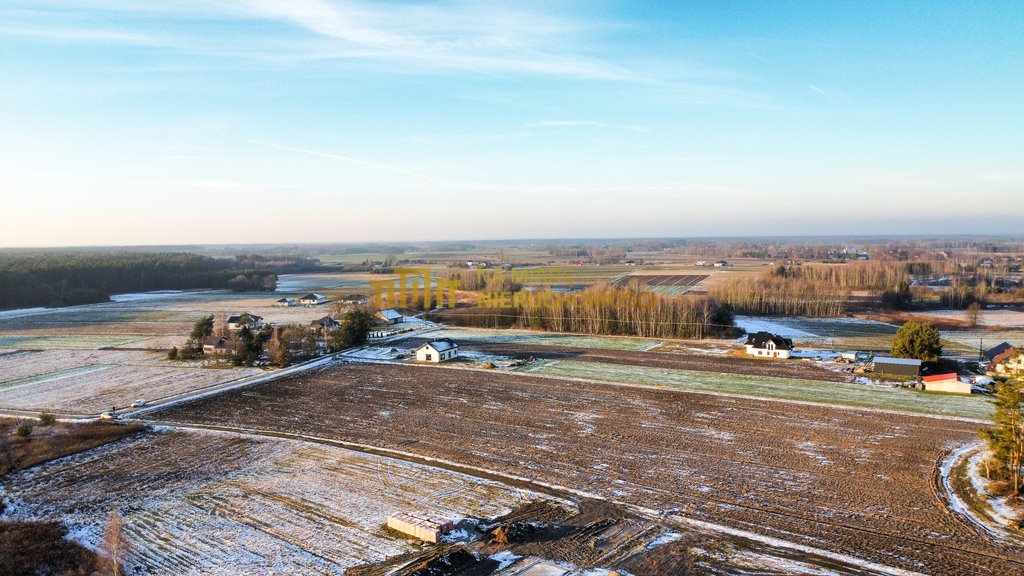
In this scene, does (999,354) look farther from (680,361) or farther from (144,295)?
(144,295)

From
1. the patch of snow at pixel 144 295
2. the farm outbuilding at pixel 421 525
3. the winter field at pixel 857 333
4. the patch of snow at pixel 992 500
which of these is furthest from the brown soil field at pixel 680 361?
the patch of snow at pixel 144 295

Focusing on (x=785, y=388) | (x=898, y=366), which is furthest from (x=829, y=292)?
(x=785, y=388)

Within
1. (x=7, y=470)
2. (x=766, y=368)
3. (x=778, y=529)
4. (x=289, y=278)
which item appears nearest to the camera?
(x=778, y=529)

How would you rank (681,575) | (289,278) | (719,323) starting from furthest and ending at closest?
(289,278) < (719,323) < (681,575)

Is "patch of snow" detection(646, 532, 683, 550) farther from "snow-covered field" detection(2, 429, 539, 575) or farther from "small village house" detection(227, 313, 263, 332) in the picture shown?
"small village house" detection(227, 313, 263, 332)

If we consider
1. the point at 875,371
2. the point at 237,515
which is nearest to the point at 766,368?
the point at 875,371

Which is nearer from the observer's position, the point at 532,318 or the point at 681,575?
the point at 681,575

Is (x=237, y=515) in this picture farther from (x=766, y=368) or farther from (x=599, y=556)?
(x=766, y=368)
